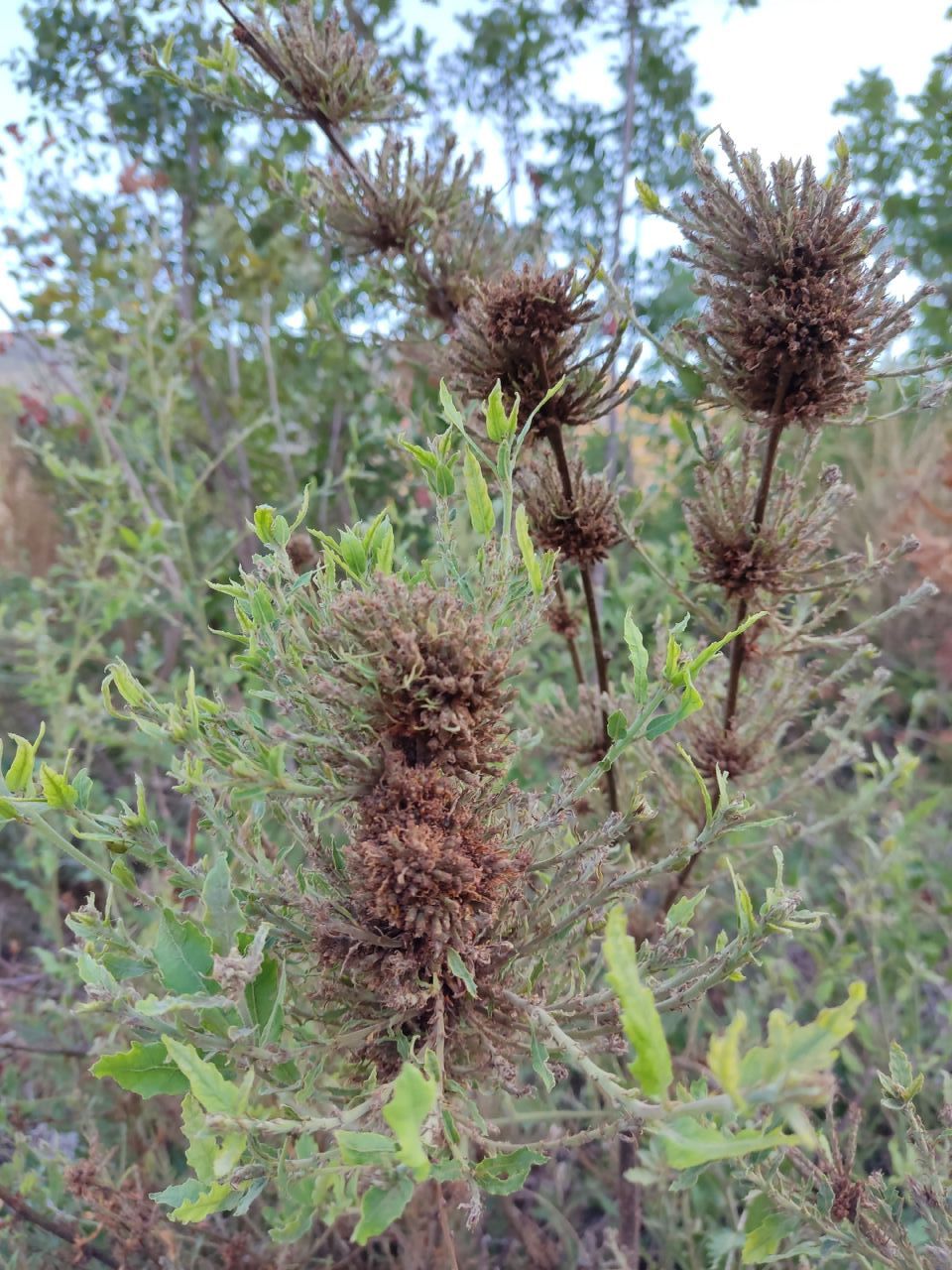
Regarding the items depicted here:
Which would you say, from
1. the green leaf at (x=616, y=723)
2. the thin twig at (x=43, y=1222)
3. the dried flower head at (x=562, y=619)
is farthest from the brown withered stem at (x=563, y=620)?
the thin twig at (x=43, y=1222)

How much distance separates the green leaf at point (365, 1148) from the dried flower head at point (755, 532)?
37cm

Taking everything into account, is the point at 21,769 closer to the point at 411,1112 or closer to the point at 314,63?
the point at 411,1112

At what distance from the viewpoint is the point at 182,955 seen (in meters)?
0.37

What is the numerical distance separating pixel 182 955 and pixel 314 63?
638 mm

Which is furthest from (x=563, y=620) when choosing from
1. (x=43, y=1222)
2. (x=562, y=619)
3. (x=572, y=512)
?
(x=43, y=1222)

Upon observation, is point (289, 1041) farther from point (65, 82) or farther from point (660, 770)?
point (65, 82)

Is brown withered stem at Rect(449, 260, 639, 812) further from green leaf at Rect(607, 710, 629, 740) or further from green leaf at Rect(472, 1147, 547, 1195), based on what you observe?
green leaf at Rect(472, 1147, 547, 1195)

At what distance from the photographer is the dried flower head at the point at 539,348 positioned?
1.62 feet

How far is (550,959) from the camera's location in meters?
0.47

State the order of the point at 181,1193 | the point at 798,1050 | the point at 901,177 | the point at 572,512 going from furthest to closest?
the point at 901,177 < the point at 572,512 < the point at 181,1193 < the point at 798,1050

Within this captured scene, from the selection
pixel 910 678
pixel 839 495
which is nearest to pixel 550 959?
pixel 839 495

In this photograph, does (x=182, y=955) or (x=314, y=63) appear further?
(x=314, y=63)

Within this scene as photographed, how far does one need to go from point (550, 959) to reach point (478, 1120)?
0.11m

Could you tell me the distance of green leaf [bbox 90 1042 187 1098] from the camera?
1.13 feet
